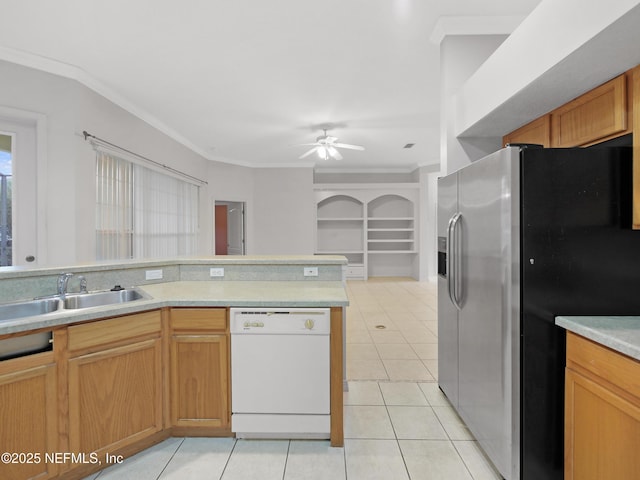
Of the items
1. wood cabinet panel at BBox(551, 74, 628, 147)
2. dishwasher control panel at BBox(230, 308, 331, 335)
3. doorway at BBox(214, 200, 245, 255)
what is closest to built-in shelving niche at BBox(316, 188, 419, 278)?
doorway at BBox(214, 200, 245, 255)

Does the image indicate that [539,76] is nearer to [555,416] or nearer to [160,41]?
[555,416]

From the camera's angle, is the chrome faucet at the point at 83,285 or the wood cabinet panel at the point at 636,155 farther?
the chrome faucet at the point at 83,285

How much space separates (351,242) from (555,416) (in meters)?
7.02

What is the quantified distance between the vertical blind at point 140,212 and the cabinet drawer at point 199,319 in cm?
234

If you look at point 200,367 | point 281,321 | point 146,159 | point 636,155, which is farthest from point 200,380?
point 146,159

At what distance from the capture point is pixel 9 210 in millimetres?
3086

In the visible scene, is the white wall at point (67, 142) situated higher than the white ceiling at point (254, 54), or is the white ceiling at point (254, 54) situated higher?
the white ceiling at point (254, 54)

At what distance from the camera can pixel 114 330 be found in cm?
180

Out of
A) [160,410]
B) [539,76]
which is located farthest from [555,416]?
[160,410]

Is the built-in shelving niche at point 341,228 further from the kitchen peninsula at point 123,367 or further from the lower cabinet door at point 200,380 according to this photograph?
the lower cabinet door at point 200,380

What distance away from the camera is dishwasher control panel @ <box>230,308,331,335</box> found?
196 cm

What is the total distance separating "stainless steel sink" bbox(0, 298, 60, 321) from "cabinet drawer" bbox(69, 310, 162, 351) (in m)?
0.43

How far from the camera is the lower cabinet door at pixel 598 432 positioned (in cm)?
121

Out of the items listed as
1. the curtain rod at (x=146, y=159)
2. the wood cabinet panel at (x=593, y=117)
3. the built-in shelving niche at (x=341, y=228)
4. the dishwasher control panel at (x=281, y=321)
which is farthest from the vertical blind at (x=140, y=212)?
the wood cabinet panel at (x=593, y=117)
